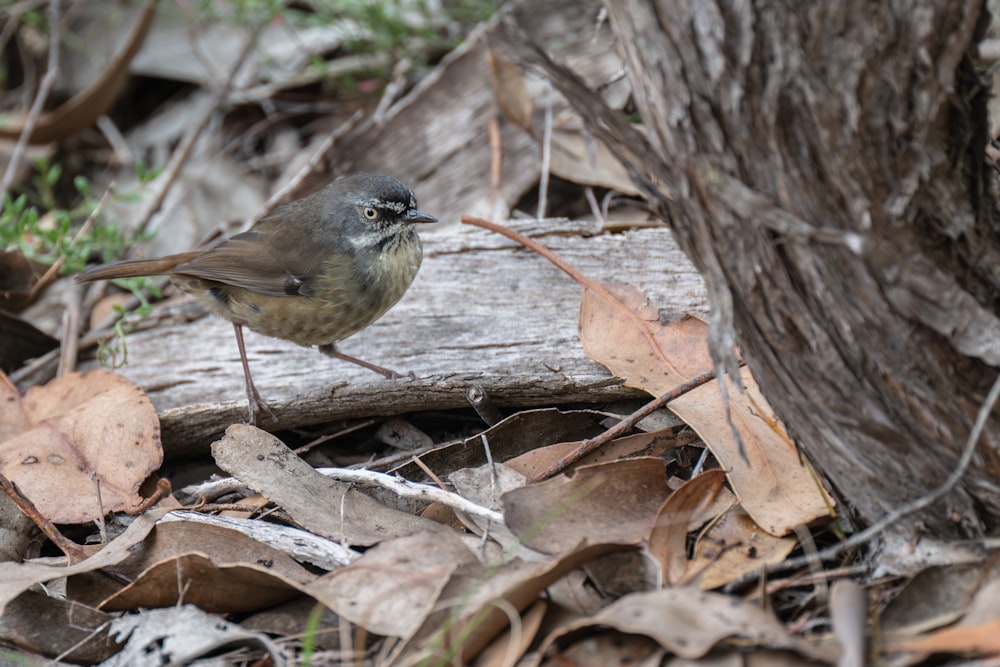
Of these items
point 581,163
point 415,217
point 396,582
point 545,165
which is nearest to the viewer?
point 396,582

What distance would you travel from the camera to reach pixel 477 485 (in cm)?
362

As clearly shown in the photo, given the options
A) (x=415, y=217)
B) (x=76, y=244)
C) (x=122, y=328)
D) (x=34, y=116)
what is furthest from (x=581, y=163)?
(x=34, y=116)

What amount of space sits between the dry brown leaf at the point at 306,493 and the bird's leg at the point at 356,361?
82 centimetres

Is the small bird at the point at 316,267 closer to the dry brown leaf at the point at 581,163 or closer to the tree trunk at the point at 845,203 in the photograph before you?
the dry brown leaf at the point at 581,163

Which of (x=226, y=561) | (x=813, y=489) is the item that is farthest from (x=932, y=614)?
(x=226, y=561)

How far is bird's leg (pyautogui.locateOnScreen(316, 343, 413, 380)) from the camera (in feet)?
15.1

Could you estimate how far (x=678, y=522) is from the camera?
10.3ft

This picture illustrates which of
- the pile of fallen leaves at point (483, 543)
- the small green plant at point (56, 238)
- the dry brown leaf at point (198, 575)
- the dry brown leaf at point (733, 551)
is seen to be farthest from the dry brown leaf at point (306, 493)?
the small green plant at point (56, 238)

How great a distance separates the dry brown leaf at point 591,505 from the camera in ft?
10.1

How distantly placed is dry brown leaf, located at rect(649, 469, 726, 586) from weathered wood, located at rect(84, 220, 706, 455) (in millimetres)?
911

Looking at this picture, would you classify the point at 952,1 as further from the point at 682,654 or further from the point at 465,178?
the point at 465,178

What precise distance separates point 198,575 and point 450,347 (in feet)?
5.93

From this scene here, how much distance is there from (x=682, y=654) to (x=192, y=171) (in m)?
5.81

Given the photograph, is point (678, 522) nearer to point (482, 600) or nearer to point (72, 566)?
point (482, 600)
